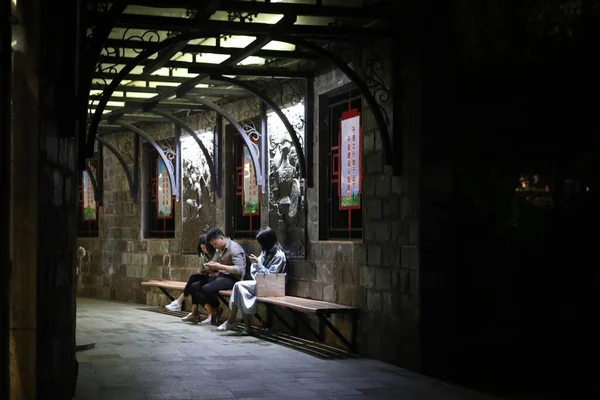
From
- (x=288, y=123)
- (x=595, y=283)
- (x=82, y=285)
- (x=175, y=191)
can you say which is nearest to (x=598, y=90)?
(x=595, y=283)

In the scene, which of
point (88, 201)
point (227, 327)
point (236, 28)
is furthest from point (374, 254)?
point (88, 201)

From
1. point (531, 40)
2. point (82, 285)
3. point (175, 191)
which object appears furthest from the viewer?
point (82, 285)

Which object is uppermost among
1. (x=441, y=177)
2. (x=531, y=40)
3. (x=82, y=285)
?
(x=531, y=40)

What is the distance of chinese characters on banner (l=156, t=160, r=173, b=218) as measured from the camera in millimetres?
16062

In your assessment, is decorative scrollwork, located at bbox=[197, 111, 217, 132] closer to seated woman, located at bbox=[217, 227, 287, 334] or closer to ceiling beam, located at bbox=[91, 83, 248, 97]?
ceiling beam, located at bbox=[91, 83, 248, 97]

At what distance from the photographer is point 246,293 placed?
11.3 m

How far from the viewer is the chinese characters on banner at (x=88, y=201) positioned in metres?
19.1

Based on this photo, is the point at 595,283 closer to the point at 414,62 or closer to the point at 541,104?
the point at 541,104

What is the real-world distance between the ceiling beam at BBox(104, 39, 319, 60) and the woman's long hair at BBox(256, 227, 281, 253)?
2326 mm

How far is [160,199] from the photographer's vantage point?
647 inches

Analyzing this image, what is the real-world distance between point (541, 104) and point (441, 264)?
5.94 feet

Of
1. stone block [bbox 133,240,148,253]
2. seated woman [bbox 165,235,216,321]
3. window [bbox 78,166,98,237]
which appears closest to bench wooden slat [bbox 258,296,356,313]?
seated woman [bbox 165,235,216,321]

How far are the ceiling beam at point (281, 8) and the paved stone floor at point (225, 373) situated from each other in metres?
3.26

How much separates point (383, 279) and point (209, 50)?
2.95 meters
